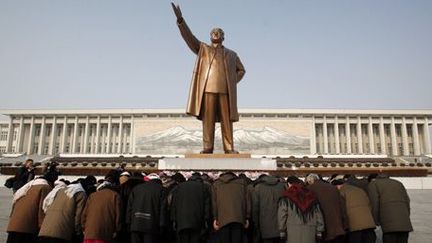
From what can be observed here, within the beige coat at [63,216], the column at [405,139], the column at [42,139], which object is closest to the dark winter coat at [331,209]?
the beige coat at [63,216]

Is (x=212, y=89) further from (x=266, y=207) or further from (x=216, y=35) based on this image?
(x=266, y=207)

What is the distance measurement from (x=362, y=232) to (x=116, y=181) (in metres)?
3.20

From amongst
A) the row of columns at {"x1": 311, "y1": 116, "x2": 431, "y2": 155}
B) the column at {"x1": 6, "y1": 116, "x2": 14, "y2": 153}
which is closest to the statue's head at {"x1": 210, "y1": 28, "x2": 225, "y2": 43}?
the row of columns at {"x1": 311, "y1": 116, "x2": 431, "y2": 155}

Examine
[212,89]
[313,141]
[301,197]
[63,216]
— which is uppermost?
[313,141]

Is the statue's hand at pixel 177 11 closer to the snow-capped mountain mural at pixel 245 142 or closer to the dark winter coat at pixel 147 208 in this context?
the dark winter coat at pixel 147 208

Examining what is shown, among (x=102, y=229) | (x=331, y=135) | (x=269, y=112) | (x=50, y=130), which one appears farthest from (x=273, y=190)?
(x=50, y=130)

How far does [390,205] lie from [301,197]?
1357 millimetres

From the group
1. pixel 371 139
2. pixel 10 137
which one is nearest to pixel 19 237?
pixel 371 139

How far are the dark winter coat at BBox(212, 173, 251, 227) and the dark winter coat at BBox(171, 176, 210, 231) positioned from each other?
115 mm

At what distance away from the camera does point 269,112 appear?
147 feet

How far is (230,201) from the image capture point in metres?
3.62

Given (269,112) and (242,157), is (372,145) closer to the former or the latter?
(269,112)

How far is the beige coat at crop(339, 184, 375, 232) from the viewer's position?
3.77 m

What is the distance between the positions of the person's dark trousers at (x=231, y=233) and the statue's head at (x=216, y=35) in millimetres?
5531
